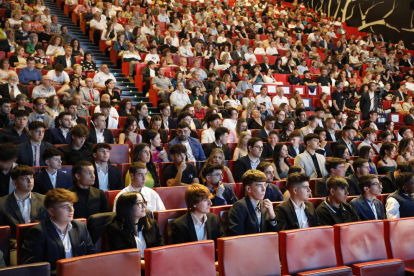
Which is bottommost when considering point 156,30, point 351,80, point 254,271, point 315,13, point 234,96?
point 254,271

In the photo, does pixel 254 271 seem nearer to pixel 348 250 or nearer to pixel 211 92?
pixel 348 250

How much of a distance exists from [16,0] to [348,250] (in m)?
6.96

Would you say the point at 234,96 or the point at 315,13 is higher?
the point at 315,13

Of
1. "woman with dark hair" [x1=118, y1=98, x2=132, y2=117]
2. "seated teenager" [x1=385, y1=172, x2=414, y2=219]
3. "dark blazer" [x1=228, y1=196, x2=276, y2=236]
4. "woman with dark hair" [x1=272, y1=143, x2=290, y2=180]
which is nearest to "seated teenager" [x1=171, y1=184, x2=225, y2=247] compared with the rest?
"dark blazer" [x1=228, y1=196, x2=276, y2=236]

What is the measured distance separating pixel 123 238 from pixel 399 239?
4.93 feet

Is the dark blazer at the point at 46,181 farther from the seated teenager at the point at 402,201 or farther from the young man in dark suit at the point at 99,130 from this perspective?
the seated teenager at the point at 402,201

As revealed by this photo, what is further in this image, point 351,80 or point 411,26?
point 411,26

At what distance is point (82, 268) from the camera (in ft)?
5.42

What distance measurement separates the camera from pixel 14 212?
231 cm

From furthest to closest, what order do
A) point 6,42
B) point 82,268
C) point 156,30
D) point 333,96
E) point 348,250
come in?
point 156,30, point 333,96, point 6,42, point 348,250, point 82,268

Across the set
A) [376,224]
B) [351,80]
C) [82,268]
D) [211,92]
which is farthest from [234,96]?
[82,268]

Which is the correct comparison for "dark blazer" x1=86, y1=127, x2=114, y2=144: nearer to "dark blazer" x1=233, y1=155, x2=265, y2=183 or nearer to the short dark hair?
"dark blazer" x1=233, y1=155, x2=265, y2=183

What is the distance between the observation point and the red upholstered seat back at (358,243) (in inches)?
85.8

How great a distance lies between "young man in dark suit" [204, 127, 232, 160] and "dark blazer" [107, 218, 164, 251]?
195cm
